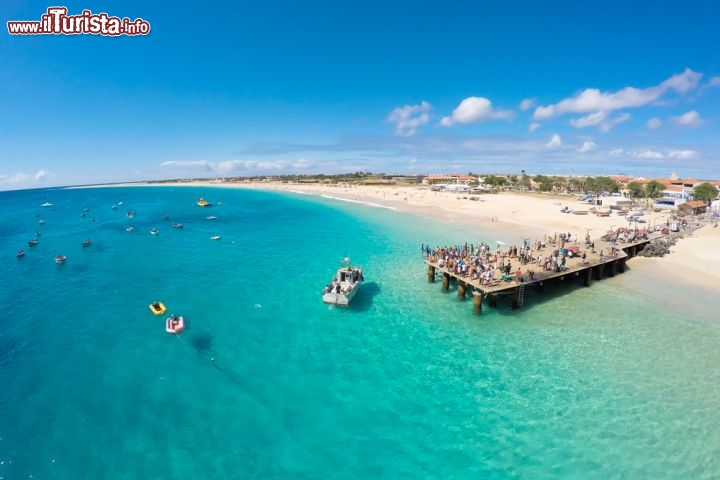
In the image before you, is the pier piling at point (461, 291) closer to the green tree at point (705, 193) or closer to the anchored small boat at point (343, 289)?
the anchored small boat at point (343, 289)

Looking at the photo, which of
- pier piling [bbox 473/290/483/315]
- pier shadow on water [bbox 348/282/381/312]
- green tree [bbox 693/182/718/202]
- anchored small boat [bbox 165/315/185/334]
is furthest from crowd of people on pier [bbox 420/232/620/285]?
green tree [bbox 693/182/718/202]

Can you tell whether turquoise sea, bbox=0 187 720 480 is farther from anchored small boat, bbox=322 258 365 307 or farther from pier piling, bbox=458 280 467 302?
anchored small boat, bbox=322 258 365 307

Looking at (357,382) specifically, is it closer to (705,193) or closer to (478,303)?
(478,303)

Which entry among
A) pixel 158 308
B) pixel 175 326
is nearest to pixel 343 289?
pixel 175 326

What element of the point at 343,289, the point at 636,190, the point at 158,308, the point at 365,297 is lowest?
the point at 158,308

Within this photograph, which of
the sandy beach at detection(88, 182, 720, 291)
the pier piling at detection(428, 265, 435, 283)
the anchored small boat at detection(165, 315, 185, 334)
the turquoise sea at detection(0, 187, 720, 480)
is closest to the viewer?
the turquoise sea at detection(0, 187, 720, 480)

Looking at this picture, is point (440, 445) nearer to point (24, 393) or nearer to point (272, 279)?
point (24, 393)
